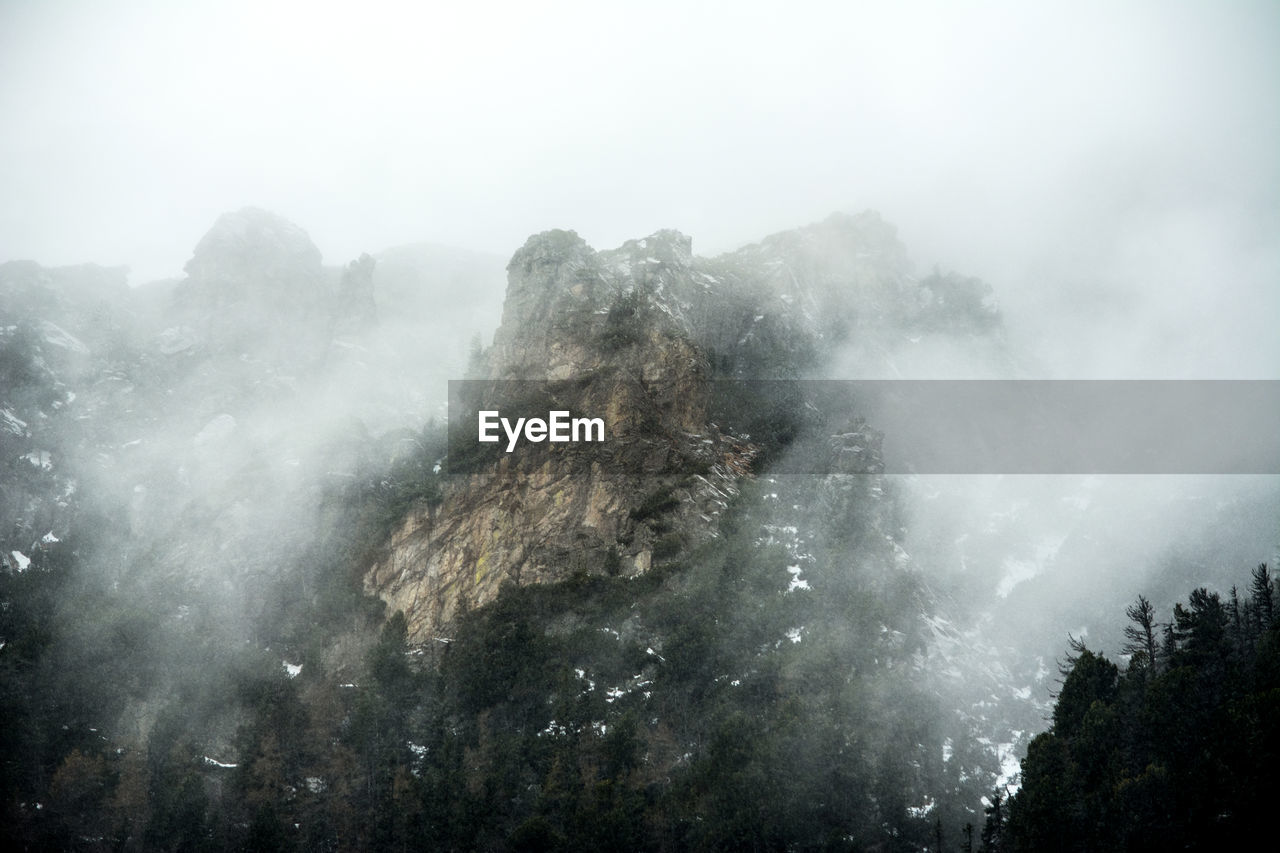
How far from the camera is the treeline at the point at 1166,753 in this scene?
45.2 meters

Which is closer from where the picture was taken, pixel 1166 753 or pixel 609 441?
pixel 1166 753

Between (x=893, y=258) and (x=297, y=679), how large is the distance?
5043 inches

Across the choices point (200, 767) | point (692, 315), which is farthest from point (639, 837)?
point (692, 315)

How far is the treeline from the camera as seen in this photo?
45.2m

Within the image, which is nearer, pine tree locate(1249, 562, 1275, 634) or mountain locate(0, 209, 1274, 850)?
pine tree locate(1249, 562, 1275, 634)

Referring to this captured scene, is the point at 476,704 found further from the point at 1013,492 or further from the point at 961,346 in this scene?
the point at 961,346

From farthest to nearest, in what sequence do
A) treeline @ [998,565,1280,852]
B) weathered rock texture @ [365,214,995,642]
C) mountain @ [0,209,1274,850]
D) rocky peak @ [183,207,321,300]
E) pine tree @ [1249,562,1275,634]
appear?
rocky peak @ [183,207,321,300] < weathered rock texture @ [365,214,995,642] < mountain @ [0,209,1274,850] < pine tree @ [1249,562,1275,634] < treeline @ [998,565,1280,852]

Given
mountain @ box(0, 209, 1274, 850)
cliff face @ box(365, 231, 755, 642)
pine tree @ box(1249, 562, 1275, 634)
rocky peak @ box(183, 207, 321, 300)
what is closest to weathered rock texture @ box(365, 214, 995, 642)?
cliff face @ box(365, 231, 755, 642)

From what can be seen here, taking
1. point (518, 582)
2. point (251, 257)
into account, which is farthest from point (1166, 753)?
point (251, 257)

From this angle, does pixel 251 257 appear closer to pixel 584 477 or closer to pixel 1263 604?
pixel 584 477

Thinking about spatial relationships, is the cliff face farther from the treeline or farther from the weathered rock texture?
the treeline

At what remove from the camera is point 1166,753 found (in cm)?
5072

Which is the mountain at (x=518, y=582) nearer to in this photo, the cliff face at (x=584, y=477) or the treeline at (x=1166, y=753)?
the cliff face at (x=584, y=477)

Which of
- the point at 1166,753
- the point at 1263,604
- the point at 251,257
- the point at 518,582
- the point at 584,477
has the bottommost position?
the point at 1166,753
